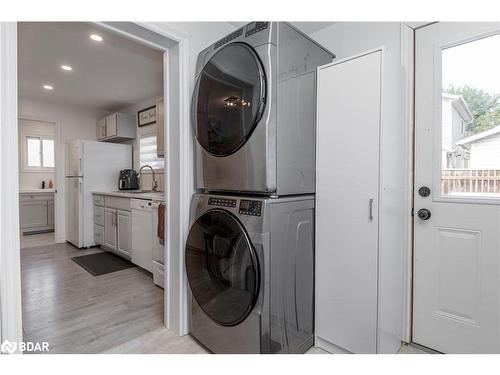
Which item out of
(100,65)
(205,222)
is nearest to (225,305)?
(205,222)

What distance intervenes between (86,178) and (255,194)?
3.64 m

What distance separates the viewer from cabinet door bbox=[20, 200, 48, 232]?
5.02 metres

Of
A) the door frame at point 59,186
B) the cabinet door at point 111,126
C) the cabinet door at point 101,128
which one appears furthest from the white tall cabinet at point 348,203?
the door frame at point 59,186

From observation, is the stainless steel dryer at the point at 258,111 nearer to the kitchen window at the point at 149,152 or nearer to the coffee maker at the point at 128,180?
the kitchen window at the point at 149,152

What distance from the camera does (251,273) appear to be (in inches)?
51.9

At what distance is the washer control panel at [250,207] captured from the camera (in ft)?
4.34

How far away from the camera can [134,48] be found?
2199 mm

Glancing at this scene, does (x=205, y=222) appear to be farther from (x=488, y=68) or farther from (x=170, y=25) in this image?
(x=488, y=68)

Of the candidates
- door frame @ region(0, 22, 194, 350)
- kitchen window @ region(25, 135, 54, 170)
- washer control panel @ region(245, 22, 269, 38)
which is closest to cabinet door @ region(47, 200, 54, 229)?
kitchen window @ region(25, 135, 54, 170)

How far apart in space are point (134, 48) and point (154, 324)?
2251mm

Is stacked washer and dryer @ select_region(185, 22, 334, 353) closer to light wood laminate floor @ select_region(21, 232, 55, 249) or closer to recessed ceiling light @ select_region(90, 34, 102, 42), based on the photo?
recessed ceiling light @ select_region(90, 34, 102, 42)

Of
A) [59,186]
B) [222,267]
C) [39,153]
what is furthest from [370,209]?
[39,153]

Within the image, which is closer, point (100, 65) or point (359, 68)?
point (359, 68)

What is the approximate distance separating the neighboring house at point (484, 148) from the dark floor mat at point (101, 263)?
3510 millimetres
